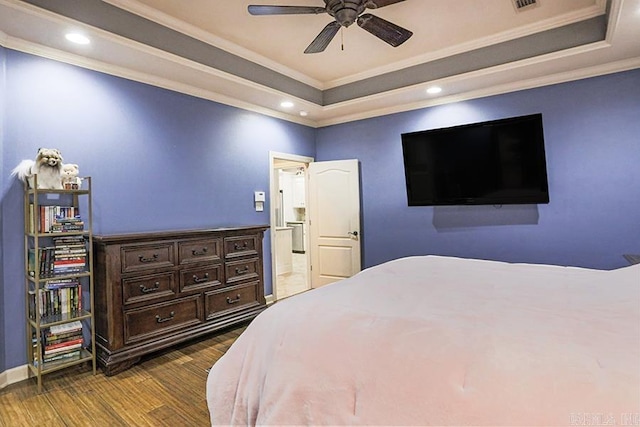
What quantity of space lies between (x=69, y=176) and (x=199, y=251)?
3.84 ft

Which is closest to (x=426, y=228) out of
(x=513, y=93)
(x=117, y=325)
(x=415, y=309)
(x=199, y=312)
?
(x=513, y=93)

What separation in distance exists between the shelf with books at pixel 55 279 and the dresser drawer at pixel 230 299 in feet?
3.13

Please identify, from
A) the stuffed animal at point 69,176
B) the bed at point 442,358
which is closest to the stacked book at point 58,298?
the stuffed animal at point 69,176

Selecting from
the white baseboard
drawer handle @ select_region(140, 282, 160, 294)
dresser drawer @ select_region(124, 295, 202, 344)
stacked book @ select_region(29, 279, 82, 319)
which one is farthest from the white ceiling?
the white baseboard

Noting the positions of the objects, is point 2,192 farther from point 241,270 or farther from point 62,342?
point 241,270

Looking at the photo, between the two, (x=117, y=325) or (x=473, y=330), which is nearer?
(x=473, y=330)

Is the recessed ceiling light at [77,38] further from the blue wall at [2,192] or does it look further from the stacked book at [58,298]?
the stacked book at [58,298]

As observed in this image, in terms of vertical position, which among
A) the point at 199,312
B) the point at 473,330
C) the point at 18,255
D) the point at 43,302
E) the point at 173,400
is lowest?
the point at 173,400

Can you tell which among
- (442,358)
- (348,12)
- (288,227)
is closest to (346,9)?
(348,12)

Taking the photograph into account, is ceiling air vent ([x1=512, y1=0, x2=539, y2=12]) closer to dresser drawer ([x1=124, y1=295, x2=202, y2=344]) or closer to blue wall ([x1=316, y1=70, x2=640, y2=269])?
blue wall ([x1=316, y1=70, x2=640, y2=269])

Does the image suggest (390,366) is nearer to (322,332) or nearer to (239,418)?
(322,332)

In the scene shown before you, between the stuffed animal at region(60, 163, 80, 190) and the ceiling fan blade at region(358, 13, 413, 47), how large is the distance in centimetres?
243

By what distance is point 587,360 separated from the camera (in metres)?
0.91

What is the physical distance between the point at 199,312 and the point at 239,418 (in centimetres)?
202
